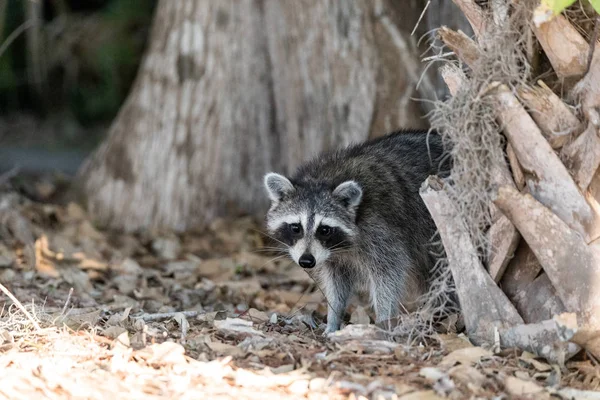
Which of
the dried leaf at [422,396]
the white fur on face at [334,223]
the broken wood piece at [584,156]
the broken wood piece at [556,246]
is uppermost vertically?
the broken wood piece at [584,156]

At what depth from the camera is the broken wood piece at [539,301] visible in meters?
3.27

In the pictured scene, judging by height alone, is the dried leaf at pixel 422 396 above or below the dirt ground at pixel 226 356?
above

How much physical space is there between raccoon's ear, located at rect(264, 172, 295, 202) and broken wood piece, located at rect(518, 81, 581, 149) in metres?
1.56

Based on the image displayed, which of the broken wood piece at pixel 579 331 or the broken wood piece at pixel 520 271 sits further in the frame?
the broken wood piece at pixel 520 271

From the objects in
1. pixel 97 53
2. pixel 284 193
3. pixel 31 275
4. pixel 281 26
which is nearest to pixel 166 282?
pixel 31 275

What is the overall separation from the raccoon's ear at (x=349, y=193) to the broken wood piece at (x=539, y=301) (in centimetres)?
109

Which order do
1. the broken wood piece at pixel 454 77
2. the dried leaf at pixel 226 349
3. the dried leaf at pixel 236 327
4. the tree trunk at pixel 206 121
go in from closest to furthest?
the dried leaf at pixel 226 349, the broken wood piece at pixel 454 77, the dried leaf at pixel 236 327, the tree trunk at pixel 206 121

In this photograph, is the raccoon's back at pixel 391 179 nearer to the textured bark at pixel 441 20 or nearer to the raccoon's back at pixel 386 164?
the raccoon's back at pixel 386 164

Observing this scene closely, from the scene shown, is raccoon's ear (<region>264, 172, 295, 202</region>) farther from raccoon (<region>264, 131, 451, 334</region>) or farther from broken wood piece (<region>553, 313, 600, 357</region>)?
broken wood piece (<region>553, 313, 600, 357</region>)

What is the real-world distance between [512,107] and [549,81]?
0.28m

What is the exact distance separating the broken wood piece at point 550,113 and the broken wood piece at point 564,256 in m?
0.27

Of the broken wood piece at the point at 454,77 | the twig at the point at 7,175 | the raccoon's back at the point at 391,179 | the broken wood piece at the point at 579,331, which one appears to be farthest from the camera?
the twig at the point at 7,175

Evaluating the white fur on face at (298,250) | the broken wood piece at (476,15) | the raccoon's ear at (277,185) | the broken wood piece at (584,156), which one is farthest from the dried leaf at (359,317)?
the broken wood piece at (476,15)

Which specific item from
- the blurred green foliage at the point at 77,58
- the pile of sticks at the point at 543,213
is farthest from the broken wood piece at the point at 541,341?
the blurred green foliage at the point at 77,58
